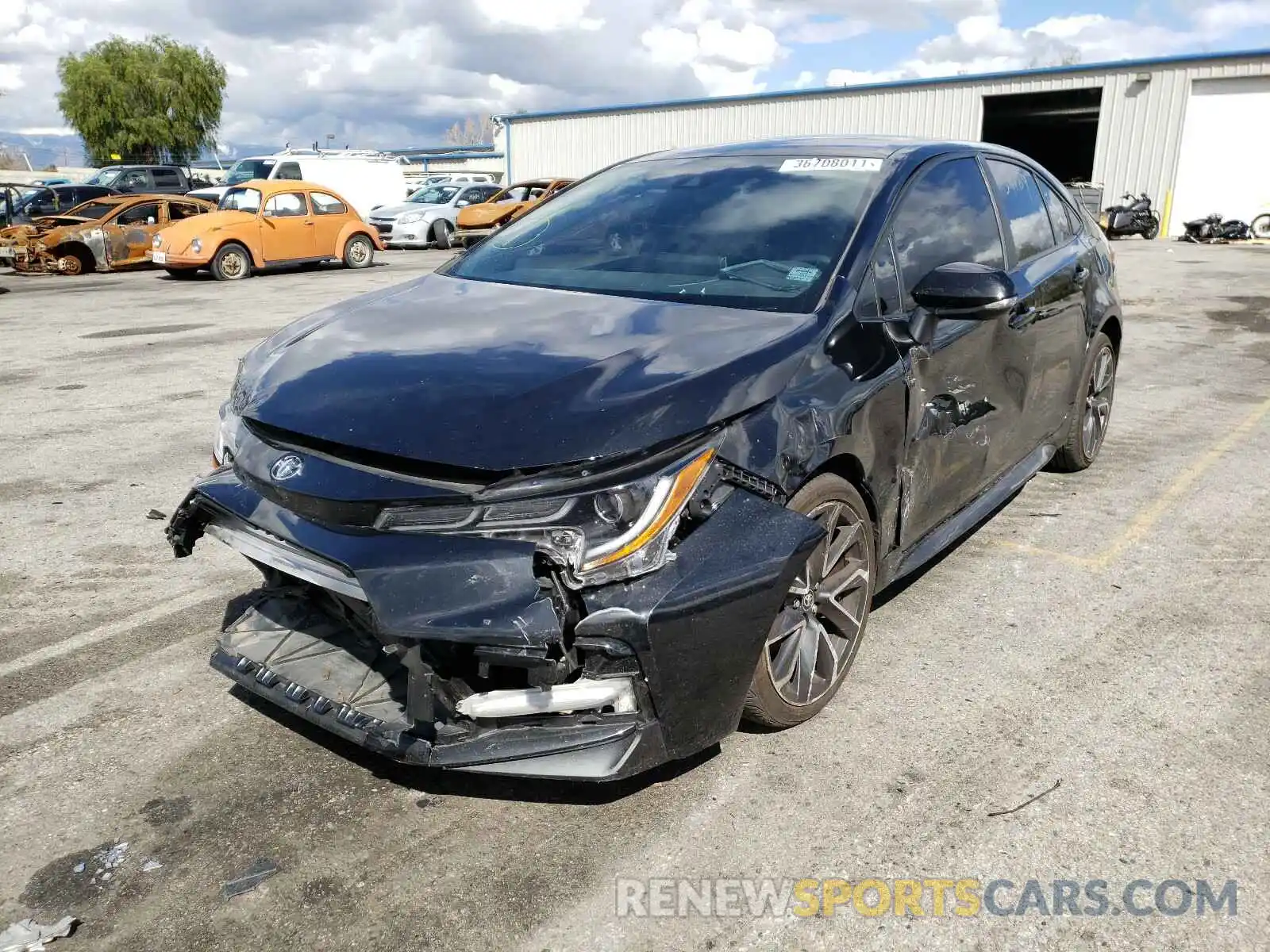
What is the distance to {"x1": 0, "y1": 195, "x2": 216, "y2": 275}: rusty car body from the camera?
720 inches

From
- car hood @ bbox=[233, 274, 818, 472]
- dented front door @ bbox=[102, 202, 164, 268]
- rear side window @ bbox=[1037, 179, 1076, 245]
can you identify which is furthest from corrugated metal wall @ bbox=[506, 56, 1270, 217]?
car hood @ bbox=[233, 274, 818, 472]

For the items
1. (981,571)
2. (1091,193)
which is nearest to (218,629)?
(981,571)

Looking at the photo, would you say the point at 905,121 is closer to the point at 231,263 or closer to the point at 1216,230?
the point at 1216,230

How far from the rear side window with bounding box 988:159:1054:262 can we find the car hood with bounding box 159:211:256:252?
15113 mm

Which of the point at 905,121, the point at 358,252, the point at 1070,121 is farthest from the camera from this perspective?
the point at 1070,121

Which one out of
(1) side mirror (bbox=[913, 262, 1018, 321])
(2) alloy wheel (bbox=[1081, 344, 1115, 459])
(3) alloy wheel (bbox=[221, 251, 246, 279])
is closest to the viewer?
(1) side mirror (bbox=[913, 262, 1018, 321])

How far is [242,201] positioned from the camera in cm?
1783

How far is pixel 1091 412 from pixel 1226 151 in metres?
27.4

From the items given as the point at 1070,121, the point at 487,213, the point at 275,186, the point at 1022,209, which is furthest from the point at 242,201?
the point at 1070,121

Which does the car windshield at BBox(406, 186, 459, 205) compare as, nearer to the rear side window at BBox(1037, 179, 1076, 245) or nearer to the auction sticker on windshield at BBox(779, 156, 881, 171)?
the rear side window at BBox(1037, 179, 1076, 245)

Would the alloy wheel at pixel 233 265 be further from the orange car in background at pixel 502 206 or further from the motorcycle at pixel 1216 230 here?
the motorcycle at pixel 1216 230

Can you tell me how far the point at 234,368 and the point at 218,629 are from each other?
560 cm

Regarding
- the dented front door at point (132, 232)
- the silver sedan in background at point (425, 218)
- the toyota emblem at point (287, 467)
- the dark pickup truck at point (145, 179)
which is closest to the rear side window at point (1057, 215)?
the toyota emblem at point (287, 467)

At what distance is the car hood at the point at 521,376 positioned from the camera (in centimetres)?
245
